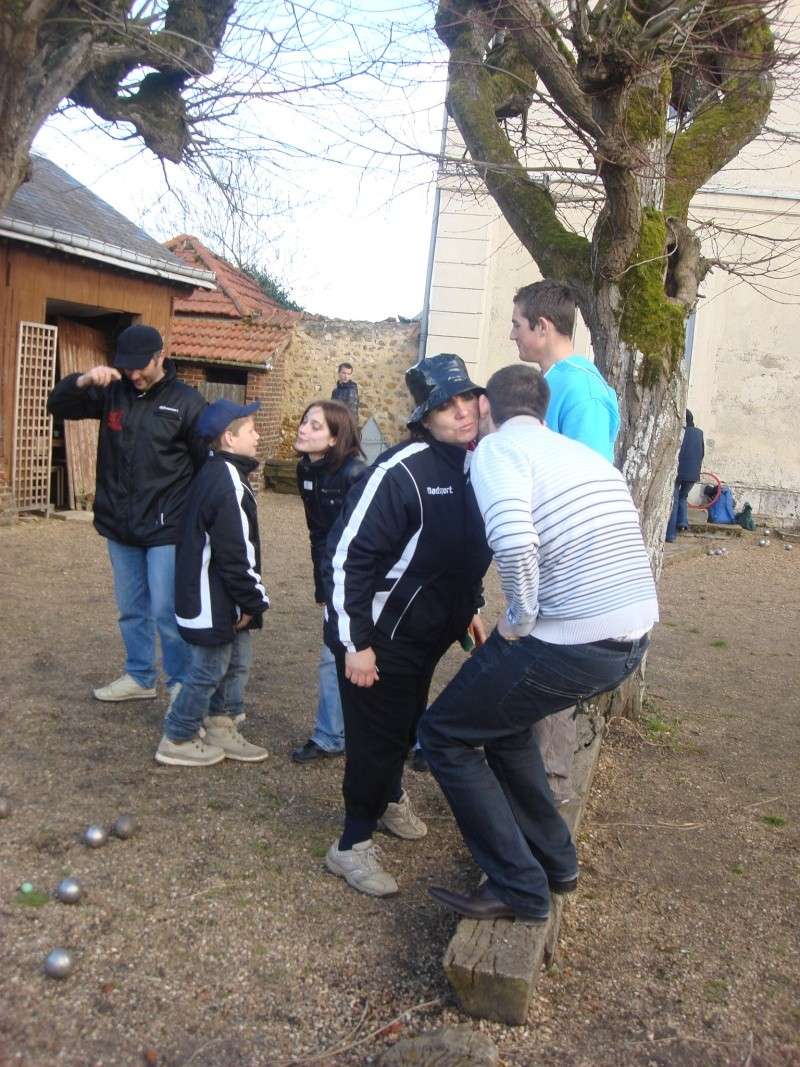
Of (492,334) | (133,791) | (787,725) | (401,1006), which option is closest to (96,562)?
(133,791)

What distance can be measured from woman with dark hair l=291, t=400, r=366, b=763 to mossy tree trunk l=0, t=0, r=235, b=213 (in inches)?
185

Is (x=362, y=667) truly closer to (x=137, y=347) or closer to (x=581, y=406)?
(x=581, y=406)

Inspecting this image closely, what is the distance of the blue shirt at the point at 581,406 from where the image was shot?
3.67 m

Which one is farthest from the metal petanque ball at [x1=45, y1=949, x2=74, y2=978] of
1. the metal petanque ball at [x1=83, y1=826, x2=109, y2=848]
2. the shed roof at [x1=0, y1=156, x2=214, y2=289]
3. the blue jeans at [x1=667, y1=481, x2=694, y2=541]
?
the blue jeans at [x1=667, y1=481, x2=694, y2=541]

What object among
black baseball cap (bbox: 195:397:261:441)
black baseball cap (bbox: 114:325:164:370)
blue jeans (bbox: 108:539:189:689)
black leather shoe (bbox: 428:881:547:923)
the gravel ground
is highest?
black baseball cap (bbox: 114:325:164:370)

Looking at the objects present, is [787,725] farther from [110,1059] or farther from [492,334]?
[492,334]

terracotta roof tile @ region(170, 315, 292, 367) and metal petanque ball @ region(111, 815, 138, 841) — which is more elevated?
terracotta roof tile @ region(170, 315, 292, 367)

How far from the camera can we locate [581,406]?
3672 millimetres

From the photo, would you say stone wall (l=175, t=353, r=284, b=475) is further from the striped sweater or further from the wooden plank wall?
the striped sweater

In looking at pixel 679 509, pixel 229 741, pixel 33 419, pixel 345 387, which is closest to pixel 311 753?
pixel 229 741

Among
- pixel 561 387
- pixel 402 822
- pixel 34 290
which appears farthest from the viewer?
pixel 34 290

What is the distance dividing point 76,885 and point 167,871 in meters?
0.37

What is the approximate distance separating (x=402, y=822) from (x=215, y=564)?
1353 mm

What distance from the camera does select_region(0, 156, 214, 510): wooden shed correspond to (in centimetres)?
1135
